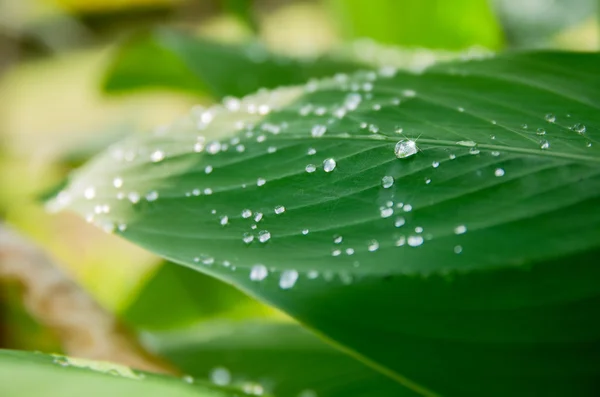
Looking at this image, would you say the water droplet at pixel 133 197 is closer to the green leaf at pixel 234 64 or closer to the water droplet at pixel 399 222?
the water droplet at pixel 399 222

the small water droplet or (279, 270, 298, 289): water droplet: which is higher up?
the small water droplet

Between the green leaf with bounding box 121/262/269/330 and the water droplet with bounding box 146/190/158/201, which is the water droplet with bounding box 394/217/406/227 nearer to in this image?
the water droplet with bounding box 146/190/158/201

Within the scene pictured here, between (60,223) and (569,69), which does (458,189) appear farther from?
(60,223)

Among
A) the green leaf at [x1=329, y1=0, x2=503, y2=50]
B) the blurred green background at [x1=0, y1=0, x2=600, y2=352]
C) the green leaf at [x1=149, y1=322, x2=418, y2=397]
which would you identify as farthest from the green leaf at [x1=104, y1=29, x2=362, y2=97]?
the green leaf at [x1=149, y1=322, x2=418, y2=397]

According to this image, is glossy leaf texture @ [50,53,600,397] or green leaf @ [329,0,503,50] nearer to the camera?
glossy leaf texture @ [50,53,600,397]

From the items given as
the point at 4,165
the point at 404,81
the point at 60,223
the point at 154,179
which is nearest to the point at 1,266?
the point at 154,179

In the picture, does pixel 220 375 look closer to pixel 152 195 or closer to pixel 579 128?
pixel 152 195

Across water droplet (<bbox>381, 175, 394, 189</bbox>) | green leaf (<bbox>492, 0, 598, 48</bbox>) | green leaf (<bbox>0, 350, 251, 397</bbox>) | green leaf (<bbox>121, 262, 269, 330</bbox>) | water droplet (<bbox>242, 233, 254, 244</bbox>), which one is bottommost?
green leaf (<bbox>0, 350, 251, 397</bbox>)

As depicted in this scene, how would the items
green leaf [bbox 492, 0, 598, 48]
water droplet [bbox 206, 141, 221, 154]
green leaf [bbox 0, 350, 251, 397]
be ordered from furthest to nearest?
green leaf [bbox 492, 0, 598, 48], water droplet [bbox 206, 141, 221, 154], green leaf [bbox 0, 350, 251, 397]
